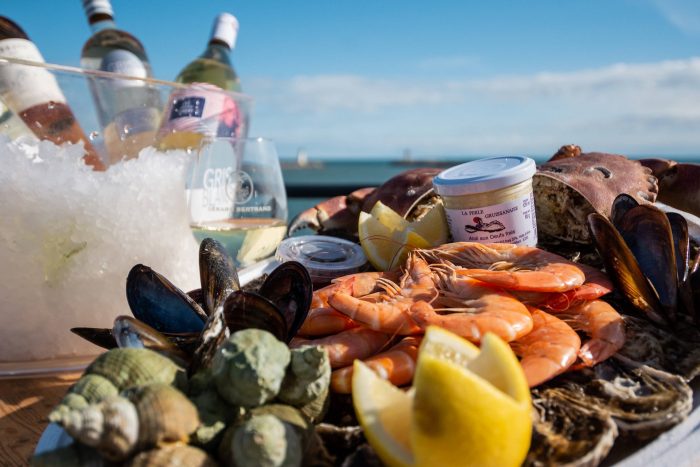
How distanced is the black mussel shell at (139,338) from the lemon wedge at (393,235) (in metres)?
0.78

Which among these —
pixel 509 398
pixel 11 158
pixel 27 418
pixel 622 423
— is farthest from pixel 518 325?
pixel 11 158

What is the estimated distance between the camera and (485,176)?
1456 mm

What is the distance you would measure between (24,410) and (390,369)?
2.58 ft

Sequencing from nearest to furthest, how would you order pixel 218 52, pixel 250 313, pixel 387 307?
pixel 250 313
pixel 387 307
pixel 218 52

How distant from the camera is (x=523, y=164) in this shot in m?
1.49

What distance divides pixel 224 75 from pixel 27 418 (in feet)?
5.96

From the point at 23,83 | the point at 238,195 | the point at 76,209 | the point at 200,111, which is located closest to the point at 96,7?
the point at 200,111

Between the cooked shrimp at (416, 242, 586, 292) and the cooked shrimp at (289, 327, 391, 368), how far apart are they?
29cm

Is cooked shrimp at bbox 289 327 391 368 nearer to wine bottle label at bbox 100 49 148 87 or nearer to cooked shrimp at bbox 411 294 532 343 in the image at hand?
cooked shrimp at bbox 411 294 532 343

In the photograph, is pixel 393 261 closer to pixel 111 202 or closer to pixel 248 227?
pixel 248 227

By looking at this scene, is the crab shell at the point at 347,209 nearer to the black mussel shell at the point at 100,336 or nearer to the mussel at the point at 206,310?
the mussel at the point at 206,310

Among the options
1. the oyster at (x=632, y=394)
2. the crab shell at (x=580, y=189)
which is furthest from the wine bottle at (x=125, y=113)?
the oyster at (x=632, y=394)

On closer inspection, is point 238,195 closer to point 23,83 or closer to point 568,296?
point 23,83

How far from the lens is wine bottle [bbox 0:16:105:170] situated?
4.73 feet
